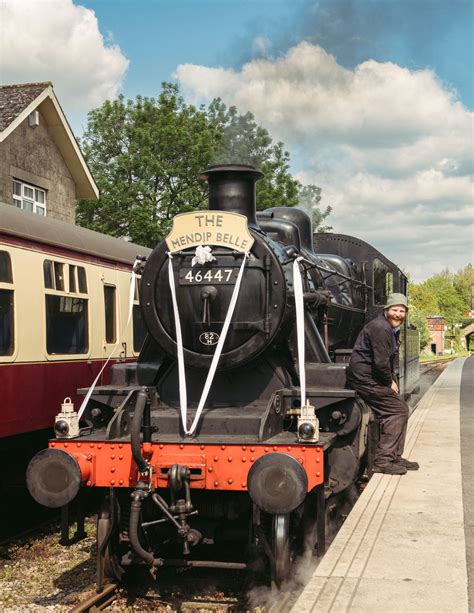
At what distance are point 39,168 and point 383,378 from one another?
14.1 meters

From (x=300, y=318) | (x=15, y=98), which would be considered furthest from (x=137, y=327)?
(x=15, y=98)

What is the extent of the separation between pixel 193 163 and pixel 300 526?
757 inches

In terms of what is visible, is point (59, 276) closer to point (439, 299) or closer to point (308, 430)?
point (308, 430)

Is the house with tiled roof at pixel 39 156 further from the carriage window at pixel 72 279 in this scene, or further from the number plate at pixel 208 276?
the number plate at pixel 208 276

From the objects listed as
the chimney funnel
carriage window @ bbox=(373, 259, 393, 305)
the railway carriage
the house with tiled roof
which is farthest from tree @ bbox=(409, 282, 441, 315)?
the chimney funnel

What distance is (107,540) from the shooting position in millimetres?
5184

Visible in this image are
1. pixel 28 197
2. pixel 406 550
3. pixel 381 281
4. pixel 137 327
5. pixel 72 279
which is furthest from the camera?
pixel 28 197

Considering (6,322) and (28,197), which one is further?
(28,197)

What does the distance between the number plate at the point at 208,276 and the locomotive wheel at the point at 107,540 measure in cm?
167

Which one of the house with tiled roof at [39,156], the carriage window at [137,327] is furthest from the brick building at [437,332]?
the carriage window at [137,327]

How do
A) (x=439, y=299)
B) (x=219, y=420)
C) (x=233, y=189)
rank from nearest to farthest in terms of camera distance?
(x=219, y=420) → (x=233, y=189) → (x=439, y=299)

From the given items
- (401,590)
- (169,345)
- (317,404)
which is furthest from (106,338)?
(401,590)

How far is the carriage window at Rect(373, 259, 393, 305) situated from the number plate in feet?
15.2

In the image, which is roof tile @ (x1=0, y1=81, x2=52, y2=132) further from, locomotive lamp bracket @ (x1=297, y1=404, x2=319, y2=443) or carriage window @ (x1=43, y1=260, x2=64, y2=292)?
locomotive lamp bracket @ (x1=297, y1=404, x2=319, y2=443)
